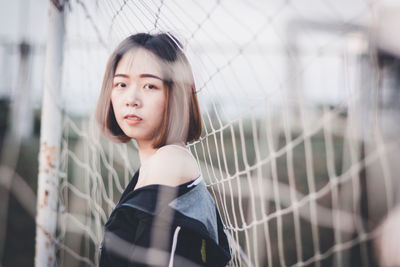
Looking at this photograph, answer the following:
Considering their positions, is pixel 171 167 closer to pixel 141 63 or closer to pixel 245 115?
pixel 141 63

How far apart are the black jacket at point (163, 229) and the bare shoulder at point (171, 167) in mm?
13

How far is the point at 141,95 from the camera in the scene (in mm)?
612

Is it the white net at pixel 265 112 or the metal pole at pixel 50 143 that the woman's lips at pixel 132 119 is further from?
the metal pole at pixel 50 143

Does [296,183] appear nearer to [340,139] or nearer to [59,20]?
[340,139]

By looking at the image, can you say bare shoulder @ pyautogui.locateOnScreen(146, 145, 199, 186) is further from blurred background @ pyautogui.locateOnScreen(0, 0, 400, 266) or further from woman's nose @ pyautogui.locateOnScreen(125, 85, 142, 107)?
blurred background @ pyautogui.locateOnScreen(0, 0, 400, 266)

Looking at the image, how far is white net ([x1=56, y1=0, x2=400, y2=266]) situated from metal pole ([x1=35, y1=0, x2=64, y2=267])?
5 cm

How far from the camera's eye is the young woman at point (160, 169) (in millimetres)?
540

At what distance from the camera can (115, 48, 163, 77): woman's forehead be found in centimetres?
62

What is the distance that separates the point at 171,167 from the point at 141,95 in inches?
5.4

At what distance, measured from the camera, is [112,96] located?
663mm

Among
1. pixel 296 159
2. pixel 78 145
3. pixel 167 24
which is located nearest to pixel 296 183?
pixel 296 159

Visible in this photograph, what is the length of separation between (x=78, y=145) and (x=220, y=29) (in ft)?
9.56

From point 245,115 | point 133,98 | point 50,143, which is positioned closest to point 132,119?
point 133,98

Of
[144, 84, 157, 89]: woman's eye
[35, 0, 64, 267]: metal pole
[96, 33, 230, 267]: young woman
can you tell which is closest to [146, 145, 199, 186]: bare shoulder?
[96, 33, 230, 267]: young woman
